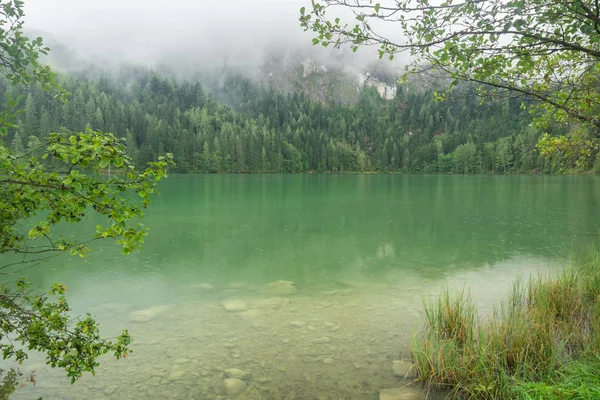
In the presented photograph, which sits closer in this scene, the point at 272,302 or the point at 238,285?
the point at 272,302

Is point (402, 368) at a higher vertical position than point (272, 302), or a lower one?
higher

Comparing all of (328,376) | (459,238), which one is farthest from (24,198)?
(459,238)

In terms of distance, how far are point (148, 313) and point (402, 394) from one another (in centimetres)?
854

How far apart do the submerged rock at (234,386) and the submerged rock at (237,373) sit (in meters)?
0.12

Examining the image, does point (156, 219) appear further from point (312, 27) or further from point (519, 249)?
point (312, 27)

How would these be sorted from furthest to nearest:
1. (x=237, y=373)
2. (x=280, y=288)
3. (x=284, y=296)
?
1. (x=280, y=288)
2. (x=284, y=296)
3. (x=237, y=373)

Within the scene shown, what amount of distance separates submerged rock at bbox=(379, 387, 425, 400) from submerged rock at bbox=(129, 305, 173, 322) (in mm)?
7669

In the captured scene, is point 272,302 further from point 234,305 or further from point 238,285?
point 238,285

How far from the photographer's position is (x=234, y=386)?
7.53 metres

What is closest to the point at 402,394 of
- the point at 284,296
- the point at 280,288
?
the point at 284,296

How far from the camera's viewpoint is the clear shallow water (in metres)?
7.87

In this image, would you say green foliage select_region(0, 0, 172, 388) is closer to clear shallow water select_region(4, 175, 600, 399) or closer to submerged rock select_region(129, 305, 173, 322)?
clear shallow water select_region(4, 175, 600, 399)

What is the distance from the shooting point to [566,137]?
8.44 m

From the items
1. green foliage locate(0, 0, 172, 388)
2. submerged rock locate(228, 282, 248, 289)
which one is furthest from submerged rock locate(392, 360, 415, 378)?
submerged rock locate(228, 282, 248, 289)
